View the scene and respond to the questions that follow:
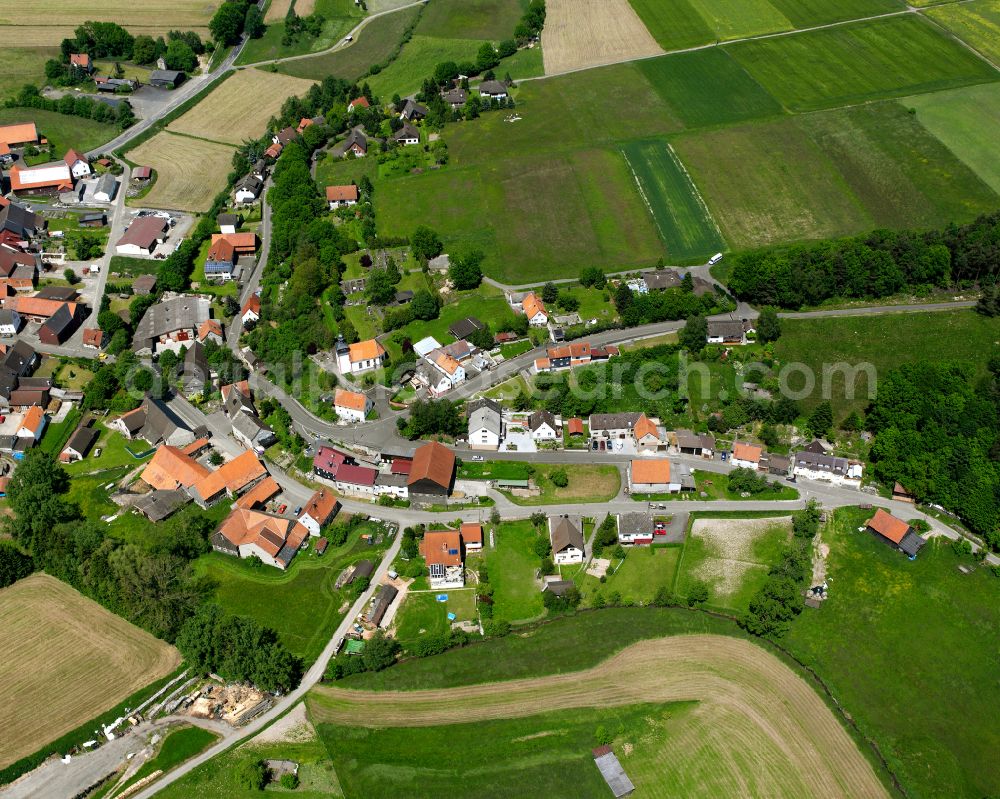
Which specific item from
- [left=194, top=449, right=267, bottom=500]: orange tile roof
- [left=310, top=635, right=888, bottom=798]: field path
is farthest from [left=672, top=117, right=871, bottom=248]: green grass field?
[left=194, top=449, right=267, bottom=500]: orange tile roof

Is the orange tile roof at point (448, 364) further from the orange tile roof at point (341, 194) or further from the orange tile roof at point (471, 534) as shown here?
the orange tile roof at point (341, 194)

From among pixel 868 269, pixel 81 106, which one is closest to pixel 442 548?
pixel 868 269

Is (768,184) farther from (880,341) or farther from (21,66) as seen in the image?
(21,66)

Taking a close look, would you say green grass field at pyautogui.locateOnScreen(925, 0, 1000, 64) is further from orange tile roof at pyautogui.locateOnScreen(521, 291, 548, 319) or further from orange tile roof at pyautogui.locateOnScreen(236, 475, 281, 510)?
orange tile roof at pyautogui.locateOnScreen(236, 475, 281, 510)

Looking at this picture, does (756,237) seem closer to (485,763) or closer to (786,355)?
(786,355)

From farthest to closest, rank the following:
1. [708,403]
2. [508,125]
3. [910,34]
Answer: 1. [910,34]
2. [508,125]
3. [708,403]

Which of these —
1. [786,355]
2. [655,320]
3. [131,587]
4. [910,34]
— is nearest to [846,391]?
[786,355]
